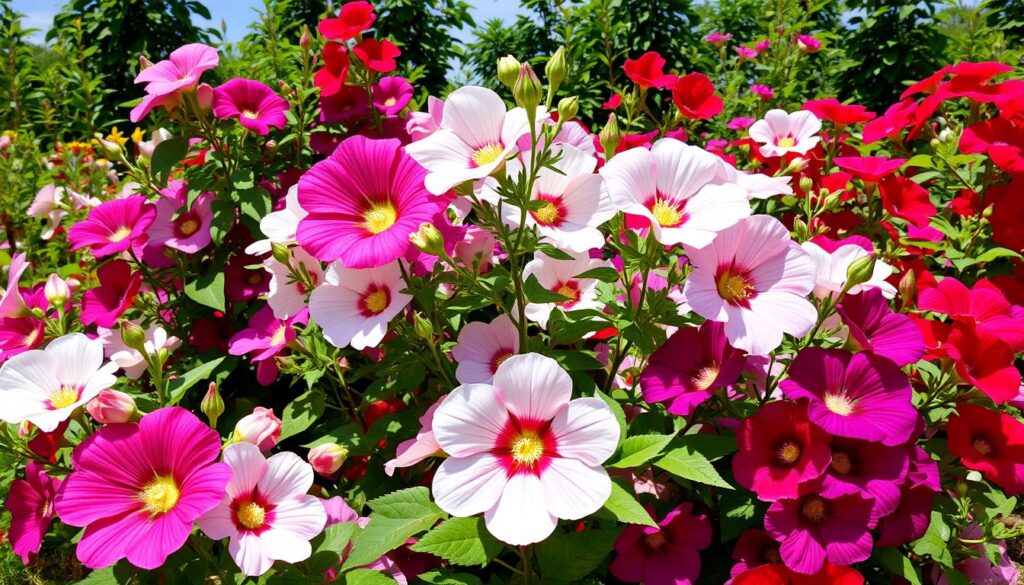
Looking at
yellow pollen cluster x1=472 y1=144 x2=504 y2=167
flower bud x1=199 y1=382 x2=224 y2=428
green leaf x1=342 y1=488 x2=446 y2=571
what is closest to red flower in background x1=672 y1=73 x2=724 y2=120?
yellow pollen cluster x1=472 y1=144 x2=504 y2=167

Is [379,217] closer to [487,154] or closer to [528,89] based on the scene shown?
[487,154]

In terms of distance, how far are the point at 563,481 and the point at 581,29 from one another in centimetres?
477

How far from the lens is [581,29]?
5121mm

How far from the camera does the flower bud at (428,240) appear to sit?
108cm

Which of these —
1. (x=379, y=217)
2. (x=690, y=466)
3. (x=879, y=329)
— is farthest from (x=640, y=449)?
(x=379, y=217)

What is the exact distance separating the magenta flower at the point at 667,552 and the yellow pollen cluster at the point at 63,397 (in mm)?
1054

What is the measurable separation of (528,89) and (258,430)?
0.76 meters

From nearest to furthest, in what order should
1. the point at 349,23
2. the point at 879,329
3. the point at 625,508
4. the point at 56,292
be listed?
the point at 625,508
the point at 879,329
the point at 56,292
the point at 349,23

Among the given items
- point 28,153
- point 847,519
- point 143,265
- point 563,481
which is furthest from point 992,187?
point 28,153

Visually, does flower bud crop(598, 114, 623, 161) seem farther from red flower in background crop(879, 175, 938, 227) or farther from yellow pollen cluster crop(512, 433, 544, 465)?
red flower in background crop(879, 175, 938, 227)

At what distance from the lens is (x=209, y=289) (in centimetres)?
180

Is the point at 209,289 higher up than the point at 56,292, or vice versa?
the point at 56,292

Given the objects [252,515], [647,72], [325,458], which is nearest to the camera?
[252,515]

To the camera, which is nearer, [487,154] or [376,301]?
[487,154]
